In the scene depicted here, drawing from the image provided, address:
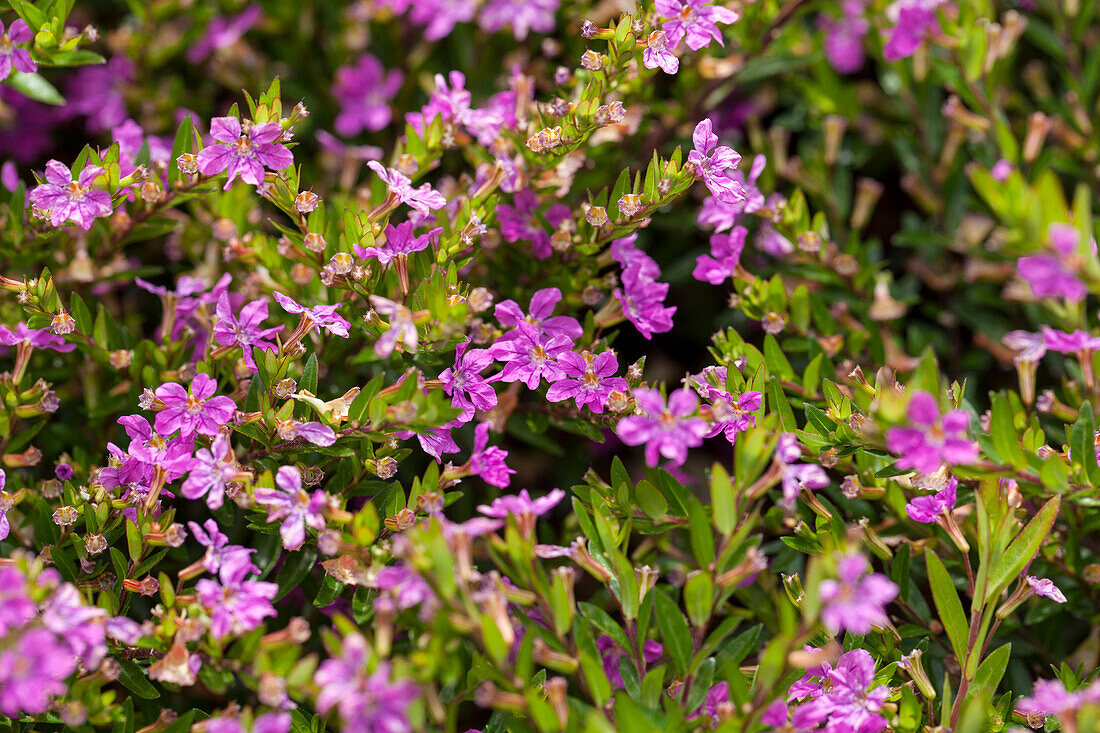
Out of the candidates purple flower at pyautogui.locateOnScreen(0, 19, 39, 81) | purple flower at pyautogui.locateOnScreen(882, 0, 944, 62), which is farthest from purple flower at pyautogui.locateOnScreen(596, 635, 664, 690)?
purple flower at pyautogui.locateOnScreen(0, 19, 39, 81)

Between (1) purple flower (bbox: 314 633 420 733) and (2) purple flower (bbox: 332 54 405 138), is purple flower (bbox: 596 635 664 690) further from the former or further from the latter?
(2) purple flower (bbox: 332 54 405 138)

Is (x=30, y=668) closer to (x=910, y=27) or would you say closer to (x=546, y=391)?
(x=546, y=391)

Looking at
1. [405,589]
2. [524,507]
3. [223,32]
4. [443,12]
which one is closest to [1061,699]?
[524,507]

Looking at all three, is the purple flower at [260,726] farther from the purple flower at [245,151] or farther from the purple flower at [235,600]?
the purple flower at [245,151]

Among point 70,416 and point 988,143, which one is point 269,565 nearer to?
point 70,416

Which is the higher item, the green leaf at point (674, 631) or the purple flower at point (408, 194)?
the purple flower at point (408, 194)

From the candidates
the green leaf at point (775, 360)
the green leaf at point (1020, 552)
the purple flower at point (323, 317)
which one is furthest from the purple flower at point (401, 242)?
the green leaf at point (1020, 552)
